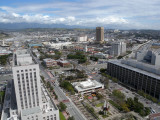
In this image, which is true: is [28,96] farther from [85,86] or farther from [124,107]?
[124,107]

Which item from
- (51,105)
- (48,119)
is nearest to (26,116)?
(48,119)

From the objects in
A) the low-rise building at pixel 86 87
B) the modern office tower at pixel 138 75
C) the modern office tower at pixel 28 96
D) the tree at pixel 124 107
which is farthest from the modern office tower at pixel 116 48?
the modern office tower at pixel 28 96

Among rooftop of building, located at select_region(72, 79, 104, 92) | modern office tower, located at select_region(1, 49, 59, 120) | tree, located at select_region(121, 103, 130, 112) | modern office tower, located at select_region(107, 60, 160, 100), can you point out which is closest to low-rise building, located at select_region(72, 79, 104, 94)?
rooftop of building, located at select_region(72, 79, 104, 92)

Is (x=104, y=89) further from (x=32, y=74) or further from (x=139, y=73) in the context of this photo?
(x=32, y=74)

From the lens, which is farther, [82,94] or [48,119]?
[82,94]

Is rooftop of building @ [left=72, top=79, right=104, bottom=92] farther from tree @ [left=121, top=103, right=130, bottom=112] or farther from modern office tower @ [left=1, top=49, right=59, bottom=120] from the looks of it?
modern office tower @ [left=1, top=49, right=59, bottom=120]

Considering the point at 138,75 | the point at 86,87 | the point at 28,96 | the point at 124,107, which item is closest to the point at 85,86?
the point at 86,87

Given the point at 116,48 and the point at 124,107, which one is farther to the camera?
the point at 116,48

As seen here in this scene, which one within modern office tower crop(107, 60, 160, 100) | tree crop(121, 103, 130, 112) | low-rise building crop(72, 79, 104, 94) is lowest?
tree crop(121, 103, 130, 112)

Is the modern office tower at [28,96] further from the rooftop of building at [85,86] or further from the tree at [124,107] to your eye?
the tree at [124,107]
